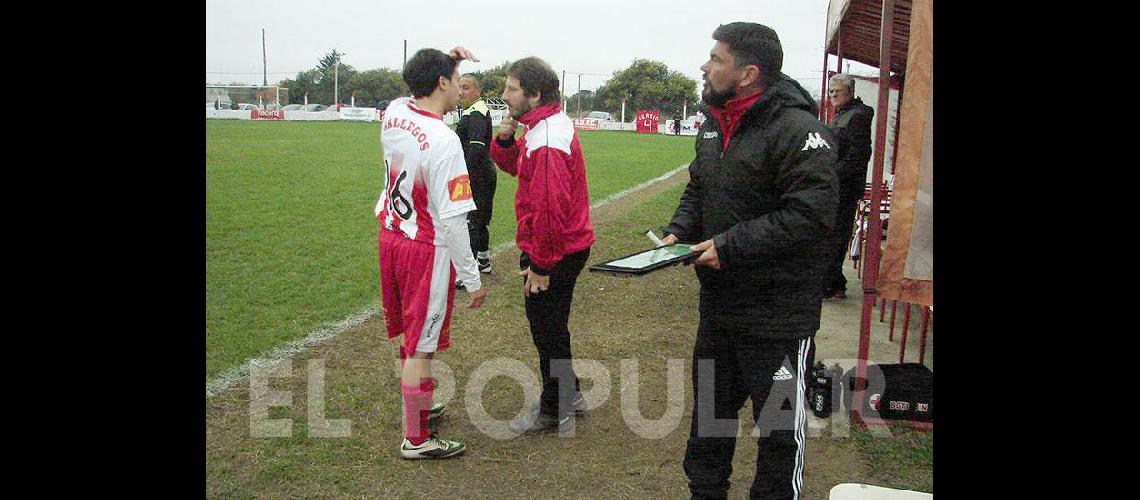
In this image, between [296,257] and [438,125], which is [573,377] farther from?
[296,257]

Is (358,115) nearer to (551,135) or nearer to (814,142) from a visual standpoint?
(551,135)

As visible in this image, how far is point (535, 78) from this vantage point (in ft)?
13.1

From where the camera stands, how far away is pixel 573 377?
444 cm

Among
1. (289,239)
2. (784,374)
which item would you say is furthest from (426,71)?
(289,239)

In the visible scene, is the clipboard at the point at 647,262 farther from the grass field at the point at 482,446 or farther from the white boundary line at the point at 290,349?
the white boundary line at the point at 290,349

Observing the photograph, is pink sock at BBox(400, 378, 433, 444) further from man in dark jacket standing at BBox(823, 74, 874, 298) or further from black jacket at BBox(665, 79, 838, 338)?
man in dark jacket standing at BBox(823, 74, 874, 298)

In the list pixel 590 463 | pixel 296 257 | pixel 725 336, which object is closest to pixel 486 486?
pixel 590 463

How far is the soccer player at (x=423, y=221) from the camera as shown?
12.0 ft

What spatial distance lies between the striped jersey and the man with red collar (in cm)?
39

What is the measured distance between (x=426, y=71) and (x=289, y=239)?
6.99 meters

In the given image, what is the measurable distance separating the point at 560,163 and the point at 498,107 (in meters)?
41.5

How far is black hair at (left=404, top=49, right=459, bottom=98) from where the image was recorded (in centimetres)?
369

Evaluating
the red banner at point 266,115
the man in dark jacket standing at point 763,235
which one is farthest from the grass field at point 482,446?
the red banner at point 266,115

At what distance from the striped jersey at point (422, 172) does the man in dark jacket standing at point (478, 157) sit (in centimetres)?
348
